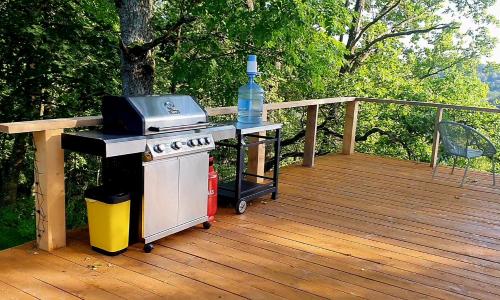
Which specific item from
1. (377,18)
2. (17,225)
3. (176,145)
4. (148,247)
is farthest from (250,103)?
(377,18)

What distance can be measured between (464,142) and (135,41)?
12.2 feet

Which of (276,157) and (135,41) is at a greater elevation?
(135,41)

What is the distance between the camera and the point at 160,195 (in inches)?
119

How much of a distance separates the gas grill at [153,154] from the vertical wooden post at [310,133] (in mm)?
2606

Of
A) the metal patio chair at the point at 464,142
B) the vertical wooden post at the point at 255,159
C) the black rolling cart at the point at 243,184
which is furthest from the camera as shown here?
the metal patio chair at the point at 464,142

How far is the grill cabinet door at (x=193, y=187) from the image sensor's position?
10.5 ft

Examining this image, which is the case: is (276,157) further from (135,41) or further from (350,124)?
(350,124)

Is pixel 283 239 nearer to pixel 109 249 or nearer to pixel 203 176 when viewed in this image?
pixel 203 176

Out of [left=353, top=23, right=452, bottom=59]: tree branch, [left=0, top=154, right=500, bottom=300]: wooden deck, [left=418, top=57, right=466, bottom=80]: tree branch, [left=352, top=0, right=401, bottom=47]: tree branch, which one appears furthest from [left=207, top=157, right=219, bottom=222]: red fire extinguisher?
[left=418, top=57, right=466, bottom=80]: tree branch

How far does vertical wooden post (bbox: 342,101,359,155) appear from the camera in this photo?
6676mm

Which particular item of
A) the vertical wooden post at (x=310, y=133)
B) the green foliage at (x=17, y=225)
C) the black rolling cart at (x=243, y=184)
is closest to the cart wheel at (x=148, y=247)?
the black rolling cart at (x=243, y=184)

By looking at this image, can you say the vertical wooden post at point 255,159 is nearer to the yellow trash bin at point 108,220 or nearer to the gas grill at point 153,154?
the gas grill at point 153,154

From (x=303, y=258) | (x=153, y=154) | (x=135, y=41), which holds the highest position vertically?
(x=135, y=41)

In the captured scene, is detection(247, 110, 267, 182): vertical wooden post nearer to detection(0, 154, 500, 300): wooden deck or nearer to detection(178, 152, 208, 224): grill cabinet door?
detection(0, 154, 500, 300): wooden deck
